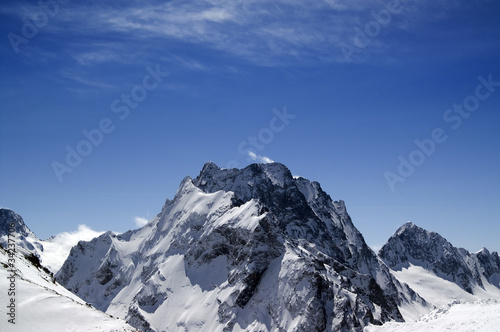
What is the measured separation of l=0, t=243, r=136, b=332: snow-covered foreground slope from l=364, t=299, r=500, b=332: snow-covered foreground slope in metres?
59.4

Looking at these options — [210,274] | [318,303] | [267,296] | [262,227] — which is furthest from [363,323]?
[210,274]

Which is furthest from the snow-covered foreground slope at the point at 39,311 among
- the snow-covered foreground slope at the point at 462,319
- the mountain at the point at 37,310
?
the snow-covered foreground slope at the point at 462,319

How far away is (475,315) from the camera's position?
8419cm

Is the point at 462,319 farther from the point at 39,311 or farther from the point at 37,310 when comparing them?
the point at 37,310

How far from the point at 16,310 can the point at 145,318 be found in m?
139

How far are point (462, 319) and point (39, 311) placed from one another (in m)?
72.9

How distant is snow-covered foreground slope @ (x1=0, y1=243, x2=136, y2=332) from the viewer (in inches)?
1699

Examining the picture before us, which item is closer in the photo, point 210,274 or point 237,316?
point 237,316

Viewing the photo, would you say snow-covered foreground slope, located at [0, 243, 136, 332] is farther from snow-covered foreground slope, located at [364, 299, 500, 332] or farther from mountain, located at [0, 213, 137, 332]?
snow-covered foreground slope, located at [364, 299, 500, 332]

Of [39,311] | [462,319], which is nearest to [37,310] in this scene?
[39,311]

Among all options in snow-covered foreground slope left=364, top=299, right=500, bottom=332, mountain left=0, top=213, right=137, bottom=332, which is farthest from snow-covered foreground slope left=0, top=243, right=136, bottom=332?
snow-covered foreground slope left=364, top=299, right=500, bottom=332

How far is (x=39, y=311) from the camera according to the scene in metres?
45.4

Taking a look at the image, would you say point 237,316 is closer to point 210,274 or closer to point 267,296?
point 267,296

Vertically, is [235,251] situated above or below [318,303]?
above
